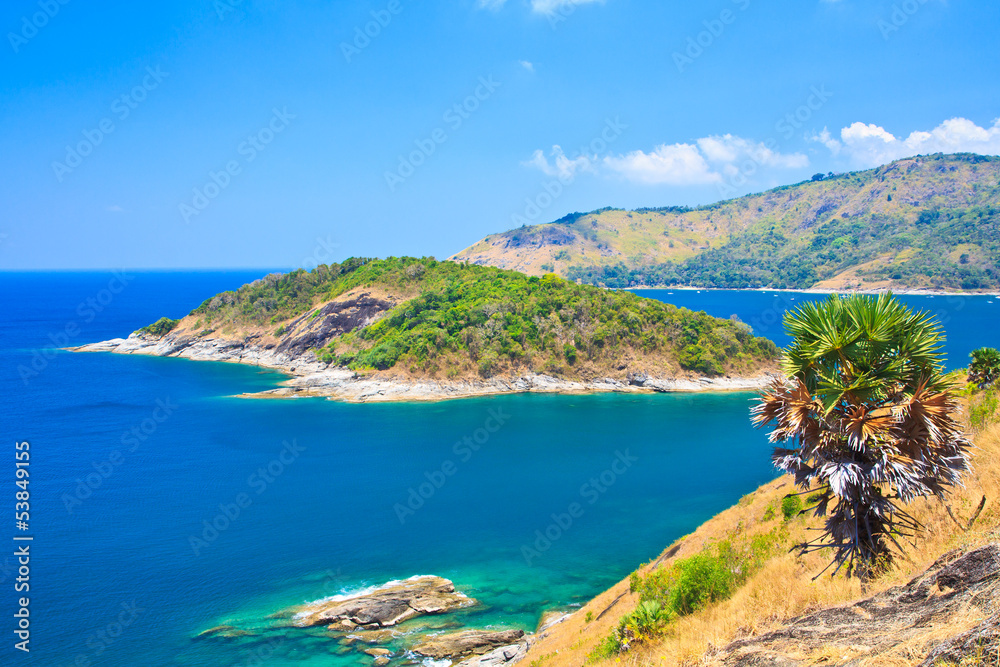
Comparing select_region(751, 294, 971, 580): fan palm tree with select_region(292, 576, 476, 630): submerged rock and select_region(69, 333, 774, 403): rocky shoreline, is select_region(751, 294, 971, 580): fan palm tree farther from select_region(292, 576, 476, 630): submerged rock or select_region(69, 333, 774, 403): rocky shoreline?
select_region(69, 333, 774, 403): rocky shoreline

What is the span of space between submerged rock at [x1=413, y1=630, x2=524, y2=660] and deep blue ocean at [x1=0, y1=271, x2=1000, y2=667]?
1452mm

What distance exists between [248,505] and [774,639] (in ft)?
143

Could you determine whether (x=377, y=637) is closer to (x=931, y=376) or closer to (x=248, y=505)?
(x=248, y=505)

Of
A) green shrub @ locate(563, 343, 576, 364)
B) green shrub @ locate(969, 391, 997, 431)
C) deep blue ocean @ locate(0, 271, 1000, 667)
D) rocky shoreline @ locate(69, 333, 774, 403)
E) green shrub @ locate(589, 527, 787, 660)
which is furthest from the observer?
green shrub @ locate(563, 343, 576, 364)

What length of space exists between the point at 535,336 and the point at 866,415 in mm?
84295

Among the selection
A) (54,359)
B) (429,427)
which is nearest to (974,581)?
(429,427)

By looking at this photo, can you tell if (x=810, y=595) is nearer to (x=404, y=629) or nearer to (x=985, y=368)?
(x=985, y=368)

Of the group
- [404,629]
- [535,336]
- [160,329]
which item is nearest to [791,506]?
[404,629]

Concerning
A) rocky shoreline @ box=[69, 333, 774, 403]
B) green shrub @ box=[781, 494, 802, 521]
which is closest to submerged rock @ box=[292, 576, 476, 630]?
green shrub @ box=[781, 494, 802, 521]

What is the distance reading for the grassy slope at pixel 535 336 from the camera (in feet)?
306

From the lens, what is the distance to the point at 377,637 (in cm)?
2877

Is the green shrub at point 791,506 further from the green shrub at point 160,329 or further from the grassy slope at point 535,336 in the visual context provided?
the green shrub at point 160,329

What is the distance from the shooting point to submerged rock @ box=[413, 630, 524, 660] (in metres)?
27.1

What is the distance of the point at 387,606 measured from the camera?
101 feet
